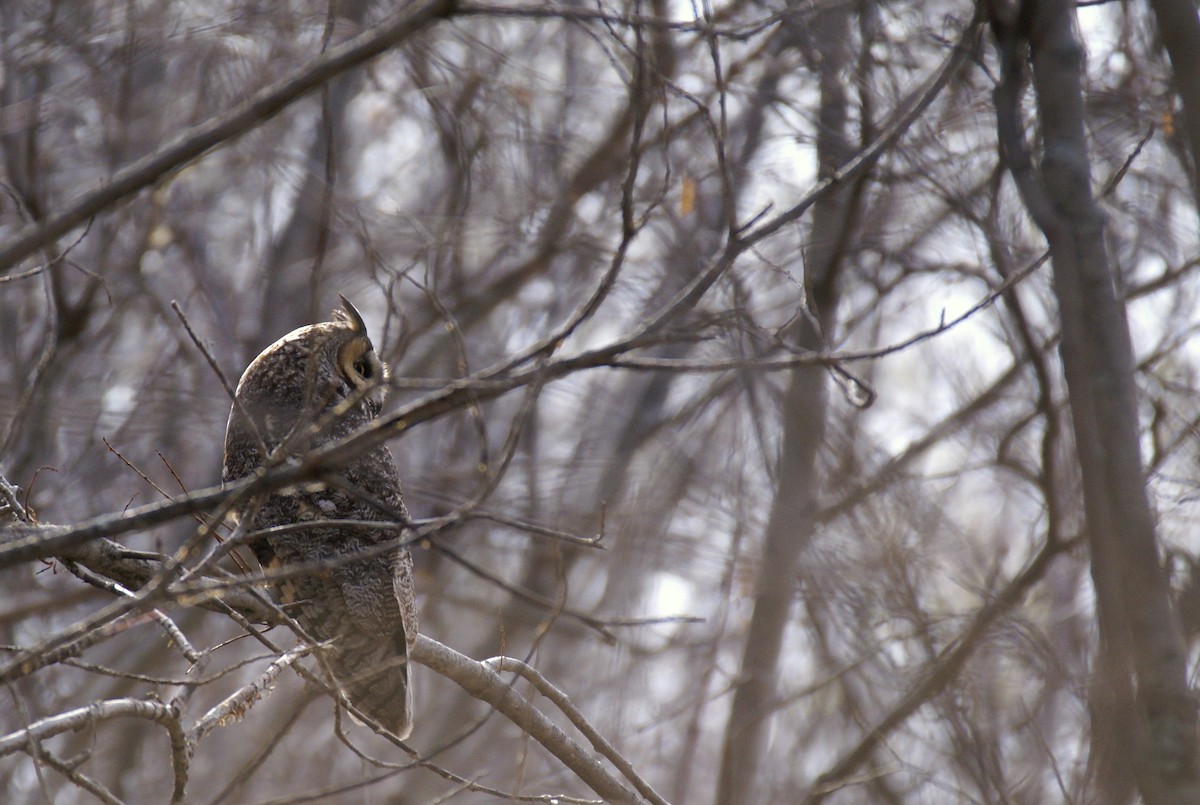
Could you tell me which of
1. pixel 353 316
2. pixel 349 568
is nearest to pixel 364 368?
pixel 353 316

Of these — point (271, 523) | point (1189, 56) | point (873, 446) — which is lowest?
point (271, 523)

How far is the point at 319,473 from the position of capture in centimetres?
174

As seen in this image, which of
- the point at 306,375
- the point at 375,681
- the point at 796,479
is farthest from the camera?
the point at 796,479

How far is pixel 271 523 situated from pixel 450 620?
22.4ft

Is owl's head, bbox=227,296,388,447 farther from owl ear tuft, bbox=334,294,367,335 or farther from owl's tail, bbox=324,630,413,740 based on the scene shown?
owl's tail, bbox=324,630,413,740

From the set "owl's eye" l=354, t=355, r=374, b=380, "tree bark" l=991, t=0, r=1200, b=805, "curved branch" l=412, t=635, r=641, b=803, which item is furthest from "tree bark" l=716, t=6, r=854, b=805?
"tree bark" l=991, t=0, r=1200, b=805

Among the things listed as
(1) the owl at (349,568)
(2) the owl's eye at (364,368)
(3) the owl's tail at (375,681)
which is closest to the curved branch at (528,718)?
(1) the owl at (349,568)

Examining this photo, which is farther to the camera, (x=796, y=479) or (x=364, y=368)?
(x=796, y=479)

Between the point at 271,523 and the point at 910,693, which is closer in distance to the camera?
the point at 271,523

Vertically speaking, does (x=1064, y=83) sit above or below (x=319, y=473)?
above

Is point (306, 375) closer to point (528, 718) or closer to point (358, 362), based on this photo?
point (358, 362)

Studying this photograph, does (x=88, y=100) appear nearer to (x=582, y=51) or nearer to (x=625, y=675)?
(x=582, y=51)

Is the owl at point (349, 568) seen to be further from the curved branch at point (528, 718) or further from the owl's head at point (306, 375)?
the curved branch at point (528, 718)

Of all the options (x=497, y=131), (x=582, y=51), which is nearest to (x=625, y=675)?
(x=497, y=131)
